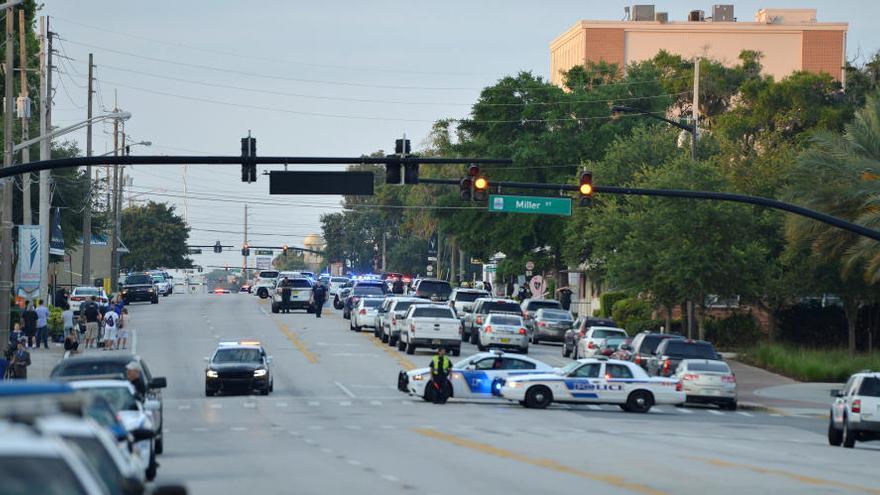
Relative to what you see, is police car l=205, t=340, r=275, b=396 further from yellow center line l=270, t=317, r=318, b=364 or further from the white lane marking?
yellow center line l=270, t=317, r=318, b=364

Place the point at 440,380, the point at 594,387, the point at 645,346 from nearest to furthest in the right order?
the point at 594,387 < the point at 440,380 < the point at 645,346

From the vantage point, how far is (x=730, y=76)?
11931 centimetres

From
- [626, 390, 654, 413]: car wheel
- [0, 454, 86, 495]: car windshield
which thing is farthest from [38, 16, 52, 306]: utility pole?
[0, 454, 86, 495]: car windshield

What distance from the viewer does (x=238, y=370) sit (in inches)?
1630

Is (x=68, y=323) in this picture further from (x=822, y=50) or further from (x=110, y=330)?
(x=822, y=50)

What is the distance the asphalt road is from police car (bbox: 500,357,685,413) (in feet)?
1.57

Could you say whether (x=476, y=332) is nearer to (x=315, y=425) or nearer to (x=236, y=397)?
(x=236, y=397)

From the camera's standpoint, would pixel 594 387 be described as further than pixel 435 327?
No

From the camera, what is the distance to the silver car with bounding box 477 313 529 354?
5616 centimetres

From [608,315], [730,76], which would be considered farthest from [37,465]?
[730,76]

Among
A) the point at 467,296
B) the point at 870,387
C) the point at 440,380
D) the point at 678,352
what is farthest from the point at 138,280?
the point at 870,387

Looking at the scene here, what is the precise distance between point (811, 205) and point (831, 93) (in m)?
60.7

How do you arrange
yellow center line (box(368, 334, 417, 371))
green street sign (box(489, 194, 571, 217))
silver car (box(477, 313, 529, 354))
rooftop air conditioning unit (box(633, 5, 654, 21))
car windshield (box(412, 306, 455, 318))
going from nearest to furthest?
1. green street sign (box(489, 194, 571, 217))
2. yellow center line (box(368, 334, 417, 371))
3. car windshield (box(412, 306, 455, 318))
4. silver car (box(477, 313, 529, 354))
5. rooftop air conditioning unit (box(633, 5, 654, 21))

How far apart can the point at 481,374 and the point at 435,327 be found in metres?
14.0
